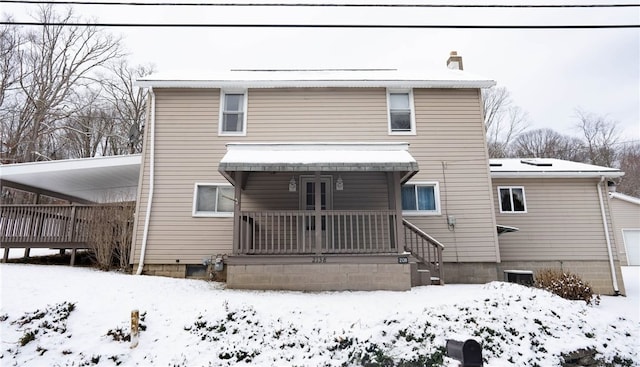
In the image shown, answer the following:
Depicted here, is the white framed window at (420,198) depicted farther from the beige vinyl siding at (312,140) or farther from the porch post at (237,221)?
the porch post at (237,221)

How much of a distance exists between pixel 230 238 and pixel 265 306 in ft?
12.6

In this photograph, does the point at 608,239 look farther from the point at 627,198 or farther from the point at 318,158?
the point at 627,198

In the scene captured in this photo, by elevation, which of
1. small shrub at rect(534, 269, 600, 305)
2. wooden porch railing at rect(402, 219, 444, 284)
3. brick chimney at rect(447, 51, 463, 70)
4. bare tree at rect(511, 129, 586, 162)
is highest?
bare tree at rect(511, 129, 586, 162)

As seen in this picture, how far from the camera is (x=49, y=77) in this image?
2259cm

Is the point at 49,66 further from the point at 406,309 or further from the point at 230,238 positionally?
the point at 406,309

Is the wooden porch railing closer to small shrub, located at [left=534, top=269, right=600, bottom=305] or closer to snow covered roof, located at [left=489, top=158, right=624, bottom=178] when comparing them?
small shrub, located at [left=534, top=269, right=600, bottom=305]

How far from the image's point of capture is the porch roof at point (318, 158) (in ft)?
26.2

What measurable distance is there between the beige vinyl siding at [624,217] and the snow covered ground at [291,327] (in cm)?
1574

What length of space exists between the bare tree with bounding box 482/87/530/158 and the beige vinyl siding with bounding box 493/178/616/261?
1968cm

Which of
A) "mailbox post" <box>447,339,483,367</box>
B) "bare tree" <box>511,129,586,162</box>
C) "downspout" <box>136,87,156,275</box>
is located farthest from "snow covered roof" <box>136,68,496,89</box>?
"bare tree" <box>511,129,586,162</box>

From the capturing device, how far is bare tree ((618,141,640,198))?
29.8 meters

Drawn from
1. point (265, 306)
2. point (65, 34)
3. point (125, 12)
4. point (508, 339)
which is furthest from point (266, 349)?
point (65, 34)

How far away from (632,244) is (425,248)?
1711 cm

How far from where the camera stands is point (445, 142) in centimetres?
1076
